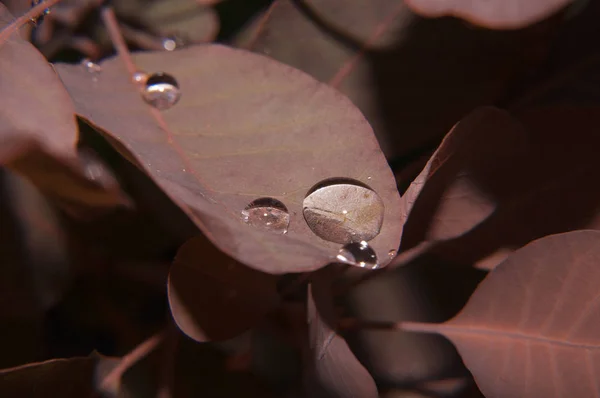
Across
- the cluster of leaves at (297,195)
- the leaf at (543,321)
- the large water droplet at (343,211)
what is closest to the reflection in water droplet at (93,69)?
the cluster of leaves at (297,195)

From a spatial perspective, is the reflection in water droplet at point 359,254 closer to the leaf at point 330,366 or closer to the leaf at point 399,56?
the leaf at point 330,366

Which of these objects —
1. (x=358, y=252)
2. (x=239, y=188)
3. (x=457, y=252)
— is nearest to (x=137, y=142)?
(x=239, y=188)

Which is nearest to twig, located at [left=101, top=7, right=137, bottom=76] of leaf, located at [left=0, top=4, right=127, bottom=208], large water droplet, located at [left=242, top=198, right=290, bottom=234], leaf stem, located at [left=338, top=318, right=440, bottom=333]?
leaf, located at [left=0, top=4, right=127, bottom=208]

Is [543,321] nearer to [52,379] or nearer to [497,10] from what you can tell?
[497,10]

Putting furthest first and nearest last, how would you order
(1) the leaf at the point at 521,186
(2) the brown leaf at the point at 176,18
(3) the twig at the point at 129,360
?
1. (2) the brown leaf at the point at 176,18
2. (3) the twig at the point at 129,360
3. (1) the leaf at the point at 521,186

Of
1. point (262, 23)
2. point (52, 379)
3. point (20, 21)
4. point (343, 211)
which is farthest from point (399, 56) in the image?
point (52, 379)

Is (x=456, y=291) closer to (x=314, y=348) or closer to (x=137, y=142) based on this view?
(x=314, y=348)

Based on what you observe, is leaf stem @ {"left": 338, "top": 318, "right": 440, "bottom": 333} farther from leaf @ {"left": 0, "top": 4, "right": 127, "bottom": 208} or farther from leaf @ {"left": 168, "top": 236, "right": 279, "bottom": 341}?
leaf @ {"left": 0, "top": 4, "right": 127, "bottom": 208}
